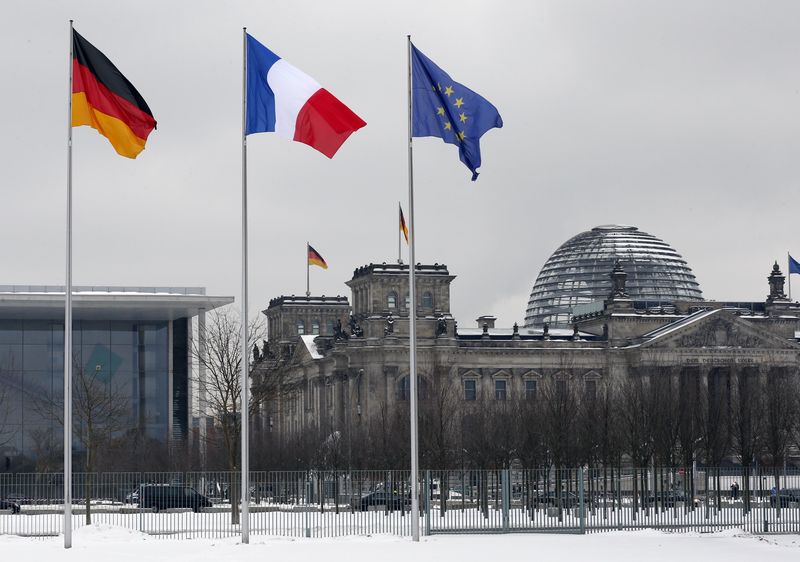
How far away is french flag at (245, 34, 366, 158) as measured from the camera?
42.6 metres

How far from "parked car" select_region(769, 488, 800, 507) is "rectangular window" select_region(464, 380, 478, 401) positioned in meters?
97.3

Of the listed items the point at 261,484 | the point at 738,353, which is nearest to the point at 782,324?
the point at 738,353

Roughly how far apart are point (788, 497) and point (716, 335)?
104 metres

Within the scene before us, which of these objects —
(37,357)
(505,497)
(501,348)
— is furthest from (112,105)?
(501,348)

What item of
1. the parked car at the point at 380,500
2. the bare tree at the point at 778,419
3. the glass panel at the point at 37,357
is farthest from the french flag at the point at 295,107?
the glass panel at the point at 37,357

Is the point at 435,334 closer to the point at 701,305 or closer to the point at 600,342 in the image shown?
the point at 600,342

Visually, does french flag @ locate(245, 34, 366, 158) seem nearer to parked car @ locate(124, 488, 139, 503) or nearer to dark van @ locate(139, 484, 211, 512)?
dark van @ locate(139, 484, 211, 512)

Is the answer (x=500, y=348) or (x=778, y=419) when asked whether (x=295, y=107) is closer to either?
(x=778, y=419)

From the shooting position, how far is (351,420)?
154250mm

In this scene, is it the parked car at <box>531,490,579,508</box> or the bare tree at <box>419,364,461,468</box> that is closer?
the parked car at <box>531,490,579,508</box>

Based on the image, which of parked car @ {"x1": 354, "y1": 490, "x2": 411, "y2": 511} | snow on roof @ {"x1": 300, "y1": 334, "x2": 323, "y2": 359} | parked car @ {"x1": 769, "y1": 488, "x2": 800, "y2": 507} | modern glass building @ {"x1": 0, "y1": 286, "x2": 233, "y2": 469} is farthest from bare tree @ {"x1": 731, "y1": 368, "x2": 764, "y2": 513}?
snow on roof @ {"x1": 300, "y1": 334, "x2": 323, "y2": 359}

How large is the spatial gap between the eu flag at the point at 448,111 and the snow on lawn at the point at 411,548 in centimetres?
1054

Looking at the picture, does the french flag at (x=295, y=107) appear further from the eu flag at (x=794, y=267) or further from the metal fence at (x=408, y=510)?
the eu flag at (x=794, y=267)

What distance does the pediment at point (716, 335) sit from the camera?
6471 inches
